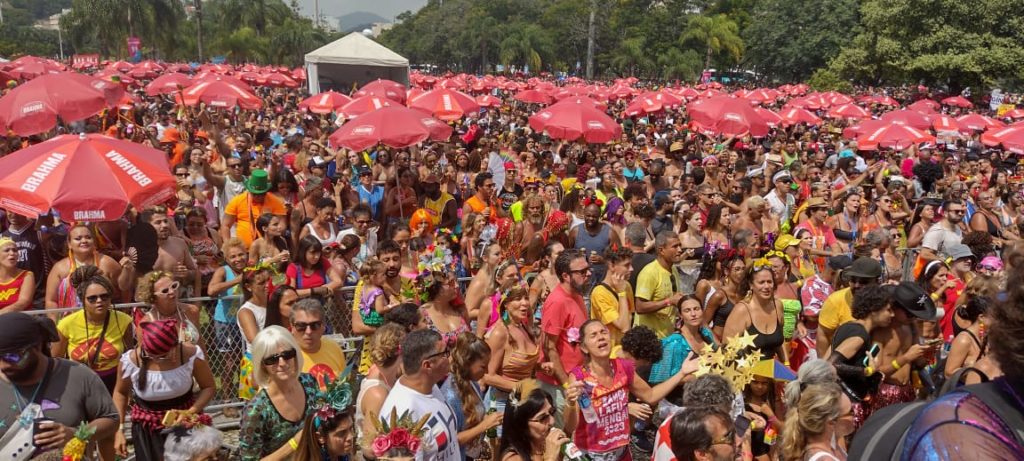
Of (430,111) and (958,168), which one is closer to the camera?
(430,111)

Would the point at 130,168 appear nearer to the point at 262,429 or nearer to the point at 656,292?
the point at 262,429

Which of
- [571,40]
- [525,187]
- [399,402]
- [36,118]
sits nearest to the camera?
[399,402]

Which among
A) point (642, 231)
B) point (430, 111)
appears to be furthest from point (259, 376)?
point (430, 111)

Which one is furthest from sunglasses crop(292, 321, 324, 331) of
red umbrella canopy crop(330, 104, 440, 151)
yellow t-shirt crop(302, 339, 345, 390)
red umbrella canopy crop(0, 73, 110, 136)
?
red umbrella canopy crop(0, 73, 110, 136)

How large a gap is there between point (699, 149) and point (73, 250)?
12582 millimetres

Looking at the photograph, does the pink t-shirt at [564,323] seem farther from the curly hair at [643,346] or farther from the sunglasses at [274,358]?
the sunglasses at [274,358]

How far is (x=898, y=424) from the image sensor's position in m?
1.81

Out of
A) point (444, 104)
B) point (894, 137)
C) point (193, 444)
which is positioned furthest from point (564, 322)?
point (894, 137)

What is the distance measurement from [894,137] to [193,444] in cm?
1393

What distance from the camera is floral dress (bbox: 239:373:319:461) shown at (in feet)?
11.6

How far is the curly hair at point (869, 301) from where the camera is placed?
4891mm

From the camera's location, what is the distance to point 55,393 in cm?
359

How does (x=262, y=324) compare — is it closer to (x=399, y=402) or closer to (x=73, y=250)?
(x=73, y=250)

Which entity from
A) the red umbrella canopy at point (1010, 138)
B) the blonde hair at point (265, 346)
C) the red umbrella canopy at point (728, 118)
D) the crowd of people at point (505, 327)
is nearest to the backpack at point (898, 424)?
the crowd of people at point (505, 327)
